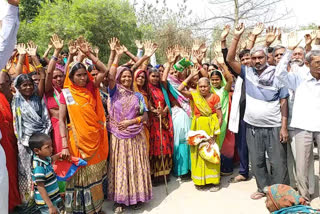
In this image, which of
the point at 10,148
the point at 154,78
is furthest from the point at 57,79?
the point at 154,78

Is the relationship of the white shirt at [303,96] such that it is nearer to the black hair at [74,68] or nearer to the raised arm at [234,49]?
the raised arm at [234,49]

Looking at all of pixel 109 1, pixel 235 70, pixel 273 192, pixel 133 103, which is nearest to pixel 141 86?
pixel 133 103

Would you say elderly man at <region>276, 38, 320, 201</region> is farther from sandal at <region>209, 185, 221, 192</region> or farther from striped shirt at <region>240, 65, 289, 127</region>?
sandal at <region>209, 185, 221, 192</region>

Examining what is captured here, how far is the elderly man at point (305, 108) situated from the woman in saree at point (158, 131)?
2.03 meters

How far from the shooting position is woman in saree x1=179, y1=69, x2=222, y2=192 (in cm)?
445

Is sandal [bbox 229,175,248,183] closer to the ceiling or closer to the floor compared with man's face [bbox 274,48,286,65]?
closer to the floor

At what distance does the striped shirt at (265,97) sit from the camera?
380 cm

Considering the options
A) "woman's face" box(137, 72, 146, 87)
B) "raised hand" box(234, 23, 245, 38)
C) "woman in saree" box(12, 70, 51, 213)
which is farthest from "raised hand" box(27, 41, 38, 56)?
"raised hand" box(234, 23, 245, 38)

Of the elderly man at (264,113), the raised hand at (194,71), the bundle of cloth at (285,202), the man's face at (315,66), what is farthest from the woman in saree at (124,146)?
the man's face at (315,66)

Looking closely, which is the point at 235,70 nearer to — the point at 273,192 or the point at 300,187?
the point at 300,187

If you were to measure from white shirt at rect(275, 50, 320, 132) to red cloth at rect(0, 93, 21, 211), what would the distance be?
3.95m

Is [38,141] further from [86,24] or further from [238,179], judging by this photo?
[86,24]

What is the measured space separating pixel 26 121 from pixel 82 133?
849mm

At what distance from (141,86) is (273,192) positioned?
9.56 feet
